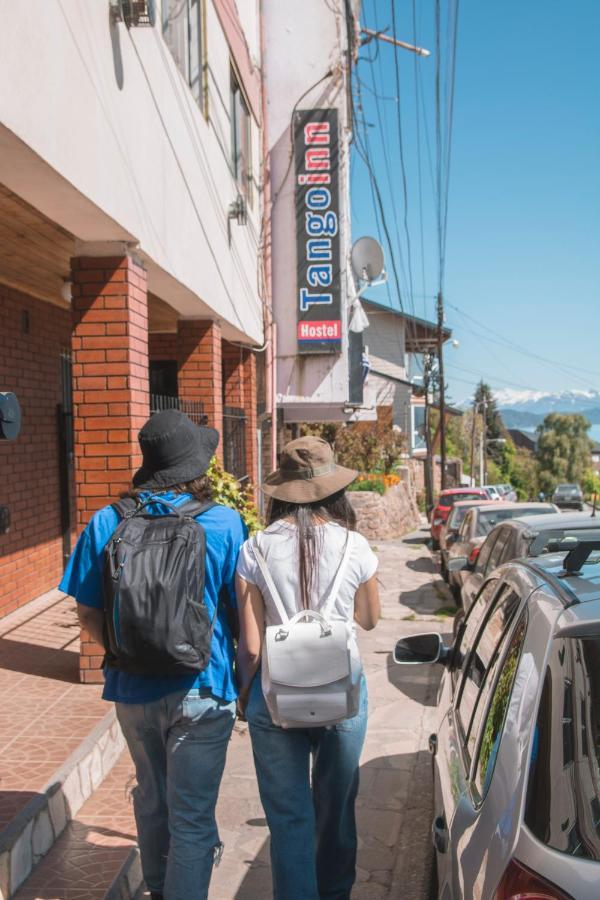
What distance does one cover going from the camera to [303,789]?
9.76ft

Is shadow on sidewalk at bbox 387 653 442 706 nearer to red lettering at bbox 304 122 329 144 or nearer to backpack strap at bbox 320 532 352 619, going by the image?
backpack strap at bbox 320 532 352 619

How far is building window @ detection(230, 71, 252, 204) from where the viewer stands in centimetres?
1070

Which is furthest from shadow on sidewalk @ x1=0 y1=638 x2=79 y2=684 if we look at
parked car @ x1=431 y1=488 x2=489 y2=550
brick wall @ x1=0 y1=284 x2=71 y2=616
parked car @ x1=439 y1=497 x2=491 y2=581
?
parked car @ x1=431 y1=488 x2=489 y2=550

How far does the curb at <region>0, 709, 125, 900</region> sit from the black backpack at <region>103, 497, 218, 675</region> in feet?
3.63

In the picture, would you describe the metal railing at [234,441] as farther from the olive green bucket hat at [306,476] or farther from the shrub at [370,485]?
the shrub at [370,485]

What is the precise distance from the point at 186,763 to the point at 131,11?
14.7 feet

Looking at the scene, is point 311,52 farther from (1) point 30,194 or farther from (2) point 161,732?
(2) point 161,732

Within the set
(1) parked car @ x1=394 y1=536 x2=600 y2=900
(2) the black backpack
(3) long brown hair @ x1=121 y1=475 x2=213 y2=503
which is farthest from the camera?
(3) long brown hair @ x1=121 y1=475 x2=213 y2=503

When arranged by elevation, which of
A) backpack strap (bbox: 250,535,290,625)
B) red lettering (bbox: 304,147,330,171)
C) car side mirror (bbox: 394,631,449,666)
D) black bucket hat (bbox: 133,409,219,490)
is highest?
red lettering (bbox: 304,147,330,171)

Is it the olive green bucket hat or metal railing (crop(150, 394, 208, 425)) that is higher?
metal railing (crop(150, 394, 208, 425))

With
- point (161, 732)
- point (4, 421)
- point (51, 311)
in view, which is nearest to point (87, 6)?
point (4, 421)

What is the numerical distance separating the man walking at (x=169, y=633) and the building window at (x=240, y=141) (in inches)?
315

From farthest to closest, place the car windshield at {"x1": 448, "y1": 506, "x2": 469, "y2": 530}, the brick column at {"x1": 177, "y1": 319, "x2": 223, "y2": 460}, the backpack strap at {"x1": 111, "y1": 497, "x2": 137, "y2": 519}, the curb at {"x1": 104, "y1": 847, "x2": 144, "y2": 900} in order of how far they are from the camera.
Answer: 1. the car windshield at {"x1": 448, "y1": 506, "x2": 469, "y2": 530}
2. the brick column at {"x1": 177, "y1": 319, "x2": 223, "y2": 460}
3. the curb at {"x1": 104, "y1": 847, "x2": 144, "y2": 900}
4. the backpack strap at {"x1": 111, "y1": 497, "x2": 137, "y2": 519}

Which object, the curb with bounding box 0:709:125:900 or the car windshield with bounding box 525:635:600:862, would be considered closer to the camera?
the car windshield with bounding box 525:635:600:862
